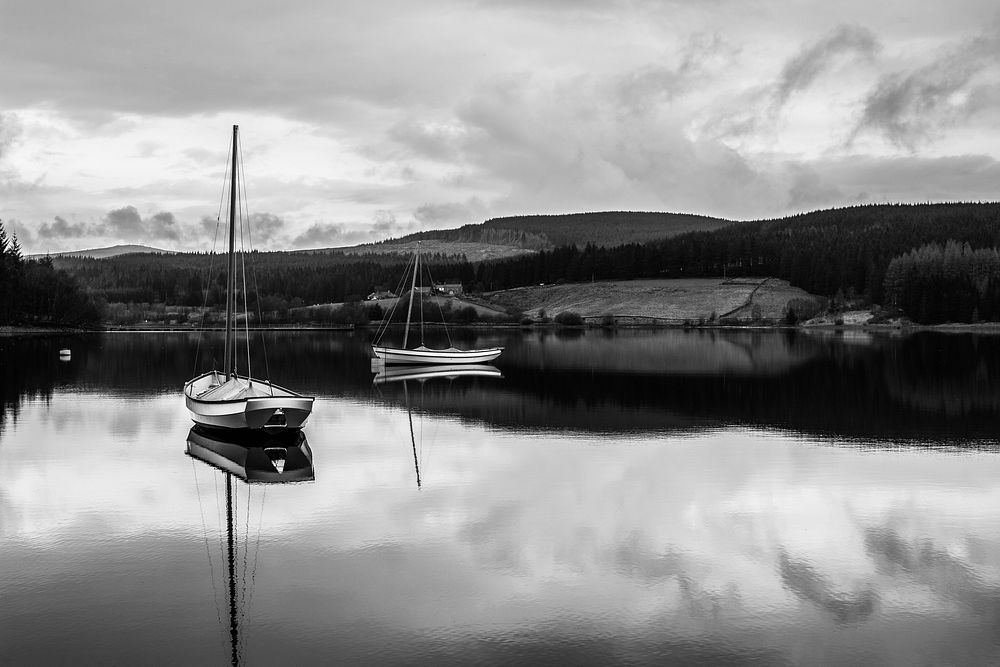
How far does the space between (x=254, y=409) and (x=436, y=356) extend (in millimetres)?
44540

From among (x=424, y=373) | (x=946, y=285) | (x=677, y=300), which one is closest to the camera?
(x=424, y=373)

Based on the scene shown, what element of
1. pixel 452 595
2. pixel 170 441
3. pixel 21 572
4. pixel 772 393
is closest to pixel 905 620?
pixel 452 595

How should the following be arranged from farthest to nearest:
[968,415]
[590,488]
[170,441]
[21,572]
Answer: [968,415] → [170,441] → [590,488] → [21,572]

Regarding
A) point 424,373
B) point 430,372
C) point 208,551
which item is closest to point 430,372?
point 430,372

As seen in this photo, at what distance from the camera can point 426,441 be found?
105 feet

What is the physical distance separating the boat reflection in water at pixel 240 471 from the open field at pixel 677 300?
14513 cm

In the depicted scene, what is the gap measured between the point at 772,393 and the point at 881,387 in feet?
24.2

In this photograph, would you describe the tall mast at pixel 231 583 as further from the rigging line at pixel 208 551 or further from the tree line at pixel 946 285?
the tree line at pixel 946 285

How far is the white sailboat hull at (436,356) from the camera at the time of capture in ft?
240

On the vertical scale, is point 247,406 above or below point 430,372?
above

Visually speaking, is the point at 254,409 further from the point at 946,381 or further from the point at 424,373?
the point at 946,381

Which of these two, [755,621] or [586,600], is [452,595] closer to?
[586,600]

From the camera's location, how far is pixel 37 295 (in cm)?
13400

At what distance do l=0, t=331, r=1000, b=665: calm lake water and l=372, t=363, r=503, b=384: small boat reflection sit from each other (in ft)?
72.4
